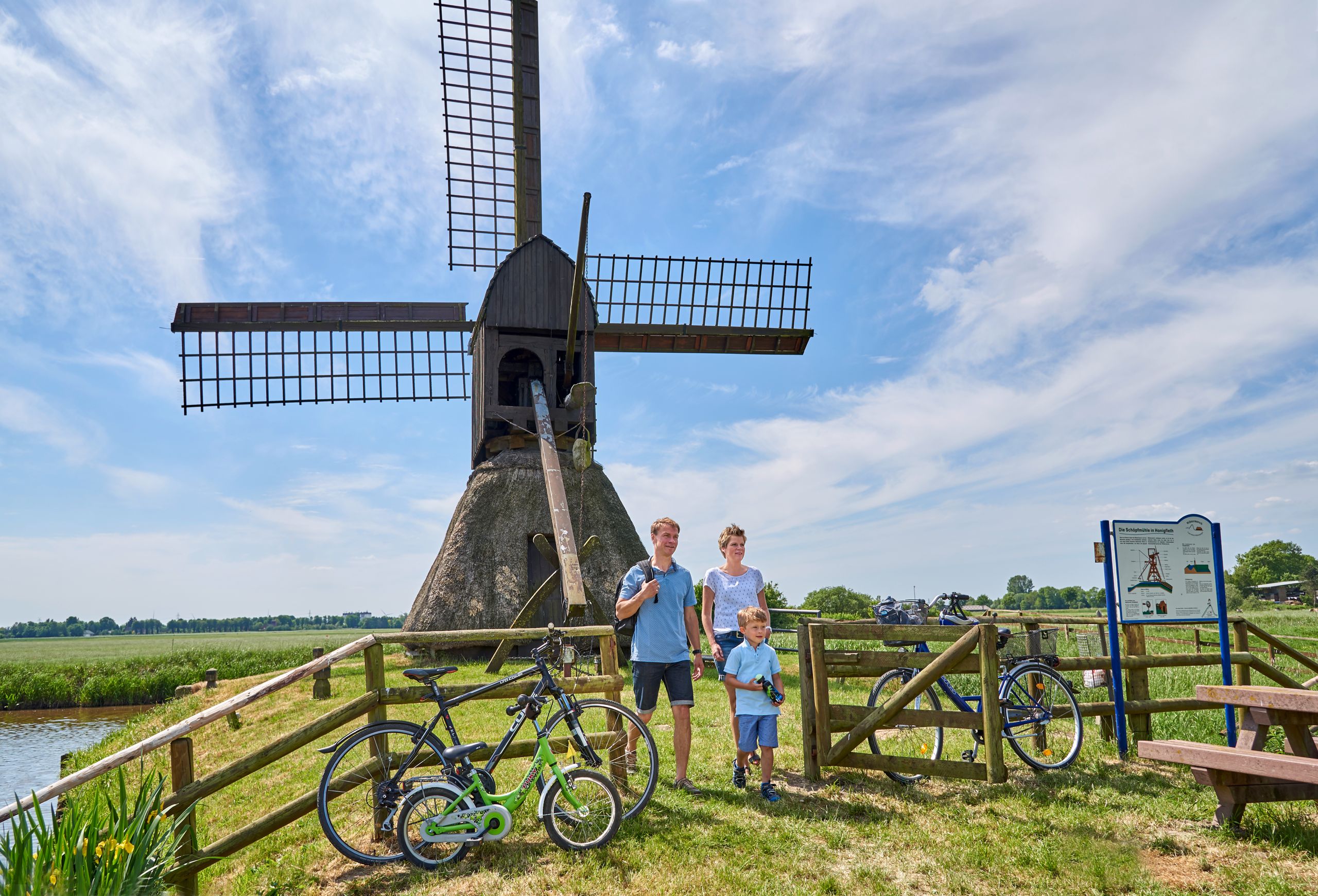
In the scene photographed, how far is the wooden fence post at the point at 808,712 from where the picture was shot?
21.2 feet

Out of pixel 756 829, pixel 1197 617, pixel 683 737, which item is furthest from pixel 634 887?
pixel 1197 617

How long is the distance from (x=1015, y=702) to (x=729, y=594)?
2.69 metres

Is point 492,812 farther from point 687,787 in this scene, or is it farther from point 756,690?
point 756,690

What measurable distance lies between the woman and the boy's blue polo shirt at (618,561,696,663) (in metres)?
0.28

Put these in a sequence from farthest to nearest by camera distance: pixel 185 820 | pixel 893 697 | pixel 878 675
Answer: pixel 878 675
pixel 893 697
pixel 185 820

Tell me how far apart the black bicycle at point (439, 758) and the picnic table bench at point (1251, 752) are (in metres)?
3.44

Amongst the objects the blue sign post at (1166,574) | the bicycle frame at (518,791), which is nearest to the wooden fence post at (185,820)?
the bicycle frame at (518,791)

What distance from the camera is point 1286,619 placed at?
32.7 meters

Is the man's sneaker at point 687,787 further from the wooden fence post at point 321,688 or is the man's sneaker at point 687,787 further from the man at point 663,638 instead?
the wooden fence post at point 321,688

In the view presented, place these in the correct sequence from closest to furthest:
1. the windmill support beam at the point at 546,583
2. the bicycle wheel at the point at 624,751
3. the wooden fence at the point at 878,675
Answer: the bicycle wheel at the point at 624,751 < the wooden fence at the point at 878,675 < the windmill support beam at the point at 546,583

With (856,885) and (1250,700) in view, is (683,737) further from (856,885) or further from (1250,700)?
(1250,700)

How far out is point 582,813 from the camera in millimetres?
5223

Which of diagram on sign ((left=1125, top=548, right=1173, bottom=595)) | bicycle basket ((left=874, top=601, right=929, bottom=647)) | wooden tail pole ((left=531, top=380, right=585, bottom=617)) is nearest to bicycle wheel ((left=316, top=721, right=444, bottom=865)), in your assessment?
bicycle basket ((left=874, top=601, right=929, bottom=647))

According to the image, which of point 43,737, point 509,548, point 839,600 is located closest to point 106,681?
point 43,737
